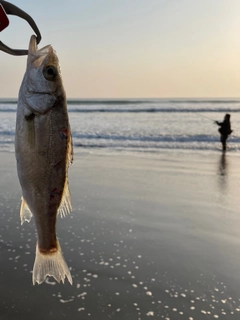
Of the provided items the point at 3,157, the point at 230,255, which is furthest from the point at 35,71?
the point at 3,157

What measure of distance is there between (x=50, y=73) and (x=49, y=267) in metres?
1.22

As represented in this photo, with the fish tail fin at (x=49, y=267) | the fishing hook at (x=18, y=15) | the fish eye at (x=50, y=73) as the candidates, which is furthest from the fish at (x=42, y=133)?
the fish tail fin at (x=49, y=267)

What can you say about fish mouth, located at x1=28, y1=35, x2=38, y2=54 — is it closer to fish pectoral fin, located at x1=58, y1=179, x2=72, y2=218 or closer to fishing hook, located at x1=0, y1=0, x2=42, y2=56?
fishing hook, located at x1=0, y1=0, x2=42, y2=56

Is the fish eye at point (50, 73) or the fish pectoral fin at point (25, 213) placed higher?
the fish eye at point (50, 73)

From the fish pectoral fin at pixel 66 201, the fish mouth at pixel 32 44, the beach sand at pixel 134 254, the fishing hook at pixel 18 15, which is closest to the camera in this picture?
the fish mouth at pixel 32 44

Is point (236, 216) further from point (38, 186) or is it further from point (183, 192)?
point (38, 186)

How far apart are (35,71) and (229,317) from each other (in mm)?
3177

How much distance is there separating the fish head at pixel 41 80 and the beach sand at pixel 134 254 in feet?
8.39

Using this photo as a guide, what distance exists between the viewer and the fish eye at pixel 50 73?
2178 millimetres

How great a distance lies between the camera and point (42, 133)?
2.22 m

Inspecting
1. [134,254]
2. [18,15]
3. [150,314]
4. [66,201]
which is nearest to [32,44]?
[18,15]

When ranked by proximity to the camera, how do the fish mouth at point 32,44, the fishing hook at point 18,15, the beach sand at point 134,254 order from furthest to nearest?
the beach sand at point 134,254, the fishing hook at point 18,15, the fish mouth at point 32,44

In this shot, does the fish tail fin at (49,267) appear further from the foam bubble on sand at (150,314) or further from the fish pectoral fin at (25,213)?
the foam bubble on sand at (150,314)

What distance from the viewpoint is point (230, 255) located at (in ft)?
17.5
